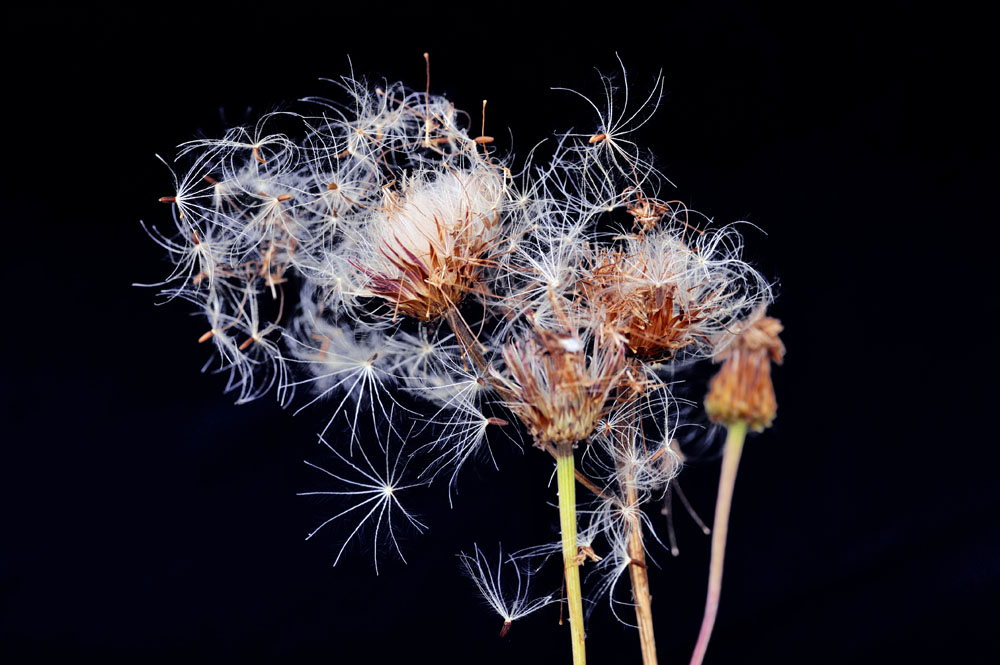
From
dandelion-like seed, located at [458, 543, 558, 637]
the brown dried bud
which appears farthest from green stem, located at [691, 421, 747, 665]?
dandelion-like seed, located at [458, 543, 558, 637]

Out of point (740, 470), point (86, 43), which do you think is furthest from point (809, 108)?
point (86, 43)

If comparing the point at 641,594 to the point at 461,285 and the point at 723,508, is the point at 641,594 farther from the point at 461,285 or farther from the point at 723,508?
the point at 461,285

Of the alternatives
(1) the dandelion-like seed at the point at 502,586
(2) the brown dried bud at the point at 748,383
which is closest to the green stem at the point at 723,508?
(2) the brown dried bud at the point at 748,383

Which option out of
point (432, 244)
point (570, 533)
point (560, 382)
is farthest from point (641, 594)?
point (432, 244)

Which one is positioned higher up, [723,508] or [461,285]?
[461,285]

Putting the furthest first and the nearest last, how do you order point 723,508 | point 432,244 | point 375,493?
1. point 375,493
2. point 432,244
3. point 723,508

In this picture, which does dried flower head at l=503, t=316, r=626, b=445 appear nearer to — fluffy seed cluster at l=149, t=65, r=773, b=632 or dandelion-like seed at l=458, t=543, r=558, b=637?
fluffy seed cluster at l=149, t=65, r=773, b=632

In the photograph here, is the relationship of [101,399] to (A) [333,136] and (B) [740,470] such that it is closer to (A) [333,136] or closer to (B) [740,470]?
(A) [333,136]

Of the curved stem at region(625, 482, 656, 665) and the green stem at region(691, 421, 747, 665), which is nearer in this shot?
the green stem at region(691, 421, 747, 665)
